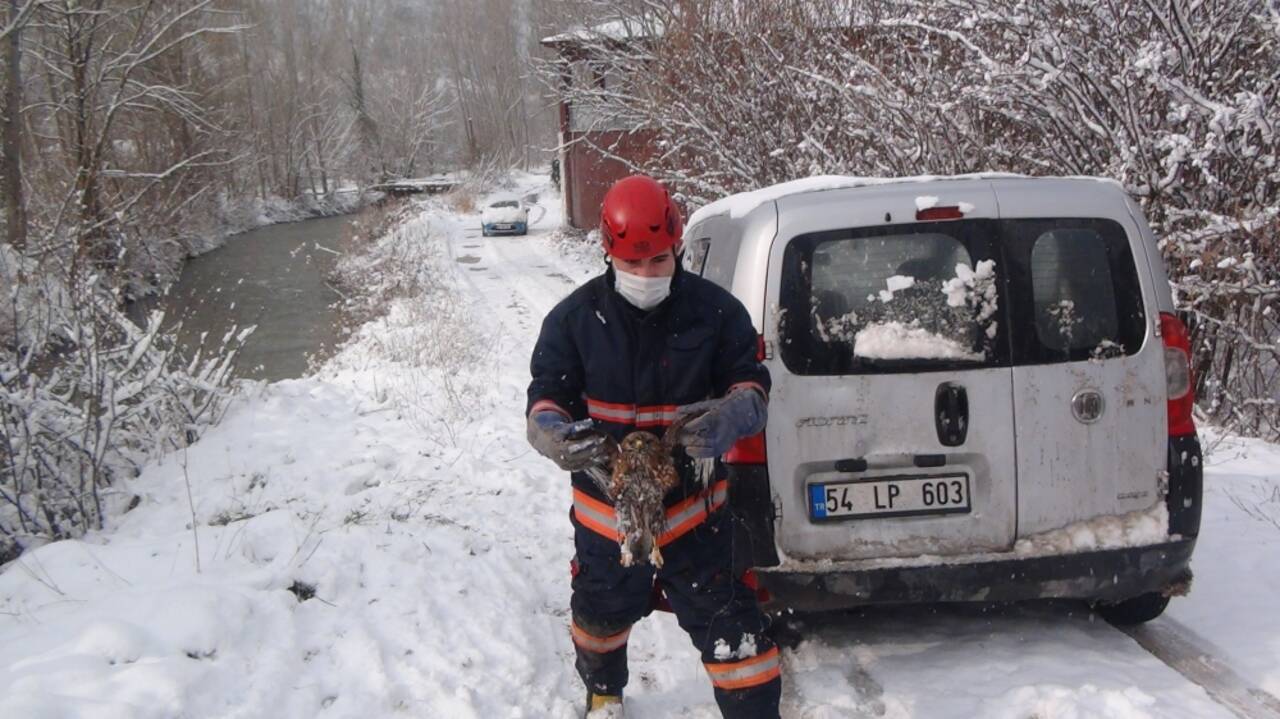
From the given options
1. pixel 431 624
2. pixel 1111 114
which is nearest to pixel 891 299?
pixel 431 624

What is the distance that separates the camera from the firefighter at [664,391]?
2543mm

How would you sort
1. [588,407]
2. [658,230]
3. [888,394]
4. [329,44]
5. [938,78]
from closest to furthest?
[658,230] → [588,407] → [888,394] → [938,78] → [329,44]

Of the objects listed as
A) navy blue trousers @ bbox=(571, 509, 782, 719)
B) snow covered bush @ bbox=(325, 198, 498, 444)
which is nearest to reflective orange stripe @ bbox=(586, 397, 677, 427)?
navy blue trousers @ bbox=(571, 509, 782, 719)

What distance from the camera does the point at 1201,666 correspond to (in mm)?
3141

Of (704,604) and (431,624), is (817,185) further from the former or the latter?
(431,624)

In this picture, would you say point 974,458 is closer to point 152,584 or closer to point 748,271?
point 748,271

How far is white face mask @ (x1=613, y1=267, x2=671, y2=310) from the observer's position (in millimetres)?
2551

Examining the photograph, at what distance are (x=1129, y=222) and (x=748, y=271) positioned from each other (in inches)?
54.7

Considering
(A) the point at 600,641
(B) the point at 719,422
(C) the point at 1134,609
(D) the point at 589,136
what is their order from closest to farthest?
(B) the point at 719,422, (A) the point at 600,641, (C) the point at 1134,609, (D) the point at 589,136

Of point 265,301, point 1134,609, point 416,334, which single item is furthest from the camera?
point 265,301

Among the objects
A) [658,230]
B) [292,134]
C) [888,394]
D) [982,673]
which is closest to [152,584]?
[658,230]

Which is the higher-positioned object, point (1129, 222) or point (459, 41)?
point (459, 41)

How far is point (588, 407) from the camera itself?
106 inches

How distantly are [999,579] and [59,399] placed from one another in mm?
5188
